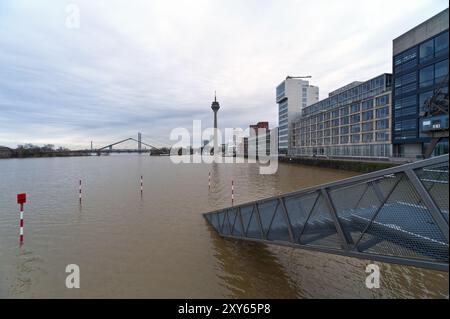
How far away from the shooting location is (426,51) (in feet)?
110

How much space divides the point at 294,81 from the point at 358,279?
104 m

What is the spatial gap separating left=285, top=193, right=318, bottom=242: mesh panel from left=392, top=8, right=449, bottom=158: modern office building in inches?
1361

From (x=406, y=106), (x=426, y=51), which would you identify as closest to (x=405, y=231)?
(x=426, y=51)

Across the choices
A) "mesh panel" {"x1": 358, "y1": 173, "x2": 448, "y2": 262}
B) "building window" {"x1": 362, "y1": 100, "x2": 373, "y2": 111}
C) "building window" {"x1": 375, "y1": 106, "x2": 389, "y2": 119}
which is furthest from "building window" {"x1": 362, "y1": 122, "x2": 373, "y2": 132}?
"mesh panel" {"x1": 358, "y1": 173, "x2": 448, "y2": 262}

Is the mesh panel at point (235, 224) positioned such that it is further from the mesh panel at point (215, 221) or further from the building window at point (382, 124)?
the building window at point (382, 124)

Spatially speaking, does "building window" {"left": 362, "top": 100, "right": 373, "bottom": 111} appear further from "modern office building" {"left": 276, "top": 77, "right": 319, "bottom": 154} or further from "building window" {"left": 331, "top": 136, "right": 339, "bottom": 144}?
"modern office building" {"left": 276, "top": 77, "right": 319, "bottom": 154}

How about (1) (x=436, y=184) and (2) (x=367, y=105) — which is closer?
(1) (x=436, y=184)

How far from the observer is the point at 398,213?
412 centimetres

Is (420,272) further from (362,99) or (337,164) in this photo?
(362,99)

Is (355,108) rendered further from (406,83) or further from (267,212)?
(267,212)

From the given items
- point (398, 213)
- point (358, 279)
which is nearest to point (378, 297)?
point (358, 279)

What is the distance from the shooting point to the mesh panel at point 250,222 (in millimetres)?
7513

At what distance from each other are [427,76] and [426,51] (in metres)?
3.81

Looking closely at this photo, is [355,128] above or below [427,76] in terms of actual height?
below
